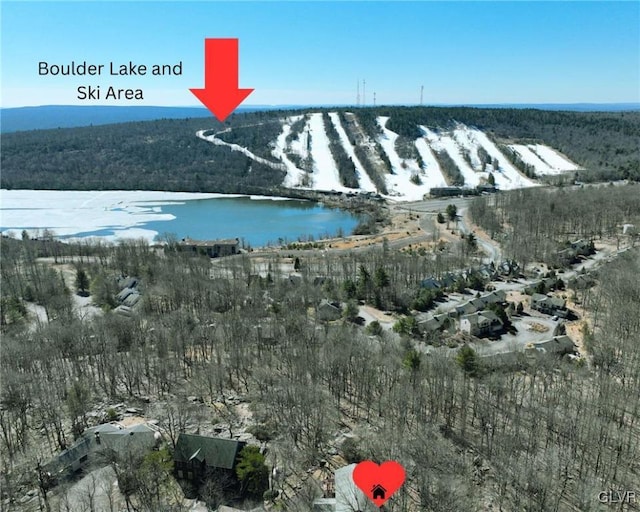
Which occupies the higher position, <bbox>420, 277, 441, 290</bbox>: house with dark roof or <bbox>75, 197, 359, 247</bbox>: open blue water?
<bbox>75, 197, 359, 247</bbox>: open blue water

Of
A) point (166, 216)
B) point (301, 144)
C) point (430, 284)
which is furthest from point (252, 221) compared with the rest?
point (301, 144)

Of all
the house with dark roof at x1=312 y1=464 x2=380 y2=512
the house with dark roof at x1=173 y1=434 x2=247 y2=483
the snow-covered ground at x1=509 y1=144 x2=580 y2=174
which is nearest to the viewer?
the house with dark roof at x1=312 y1=464 x2=380 y2=512

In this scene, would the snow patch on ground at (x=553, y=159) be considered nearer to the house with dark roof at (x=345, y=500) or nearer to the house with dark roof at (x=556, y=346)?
the house with dark roof at (x=556, y=346)

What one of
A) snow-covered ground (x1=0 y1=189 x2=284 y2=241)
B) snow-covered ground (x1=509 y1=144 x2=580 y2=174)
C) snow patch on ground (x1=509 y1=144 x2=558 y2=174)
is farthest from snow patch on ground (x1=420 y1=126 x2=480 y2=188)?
snow-covered ground (x1=0 y1=189 x2=284 y2=241)

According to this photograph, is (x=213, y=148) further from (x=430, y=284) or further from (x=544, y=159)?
(x=430, y=284)

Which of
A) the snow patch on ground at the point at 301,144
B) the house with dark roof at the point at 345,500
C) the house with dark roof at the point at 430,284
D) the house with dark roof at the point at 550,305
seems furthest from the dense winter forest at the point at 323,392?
the snow patch on ground at the point at 301,144

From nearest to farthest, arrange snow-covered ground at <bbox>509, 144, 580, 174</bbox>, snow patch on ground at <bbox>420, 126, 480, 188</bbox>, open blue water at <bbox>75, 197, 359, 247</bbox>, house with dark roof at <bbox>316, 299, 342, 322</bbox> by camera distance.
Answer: house with dark roof at <bbox>316, 299, 342, 322</bbox> → open blue water at <bbox>75, 197, 359, 247</bbox> → snow patch on ground at <bbox>420, 126, 480, 188</bbox> → snow-covered ground at <bbox>509, 144, 580, 174</bbox>

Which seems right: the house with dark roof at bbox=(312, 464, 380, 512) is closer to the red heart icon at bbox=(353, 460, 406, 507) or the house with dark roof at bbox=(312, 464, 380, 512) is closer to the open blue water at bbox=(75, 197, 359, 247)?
the red heart icon at bbox=(353, 460, 406, 507)
